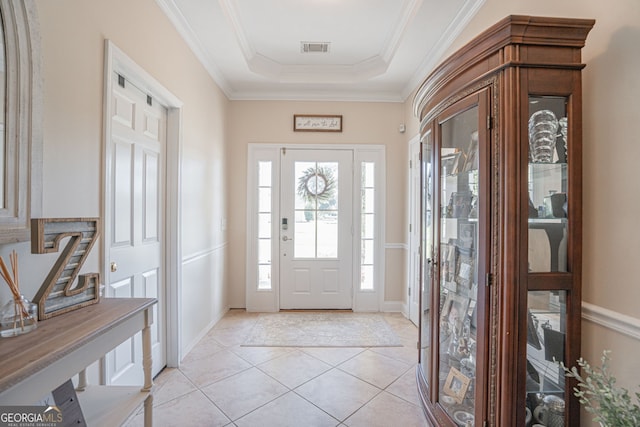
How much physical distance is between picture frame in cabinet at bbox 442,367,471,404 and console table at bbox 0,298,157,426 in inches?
59.7

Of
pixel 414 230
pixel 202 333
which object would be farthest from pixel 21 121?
pixel 414 230

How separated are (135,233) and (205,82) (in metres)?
1.85

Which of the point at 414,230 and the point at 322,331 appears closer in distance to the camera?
the point at 322,331

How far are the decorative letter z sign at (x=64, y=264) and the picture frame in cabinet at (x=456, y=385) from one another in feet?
5.86

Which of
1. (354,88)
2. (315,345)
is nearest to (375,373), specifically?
(315,345)

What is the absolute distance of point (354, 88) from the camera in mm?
3746

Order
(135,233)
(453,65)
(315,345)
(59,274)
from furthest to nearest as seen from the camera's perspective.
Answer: (315,345) → (135,233) → (453,65) → (59,274)

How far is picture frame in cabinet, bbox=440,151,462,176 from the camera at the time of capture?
65.2 inches

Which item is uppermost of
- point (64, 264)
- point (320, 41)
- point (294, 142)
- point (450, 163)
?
point (320, 41)

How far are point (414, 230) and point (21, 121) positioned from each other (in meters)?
3.38

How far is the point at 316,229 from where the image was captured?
394 cm

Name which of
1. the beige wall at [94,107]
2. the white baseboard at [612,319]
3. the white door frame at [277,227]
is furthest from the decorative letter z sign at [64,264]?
the white door frame at [277,227]

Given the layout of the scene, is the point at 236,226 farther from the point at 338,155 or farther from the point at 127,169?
the point at 127,169

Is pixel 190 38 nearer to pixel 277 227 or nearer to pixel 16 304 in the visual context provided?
pixel 277 227
